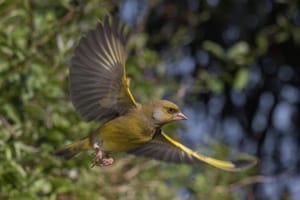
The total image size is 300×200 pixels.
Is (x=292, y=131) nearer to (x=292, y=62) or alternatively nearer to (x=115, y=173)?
(x=292, y=62)

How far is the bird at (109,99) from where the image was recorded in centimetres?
420

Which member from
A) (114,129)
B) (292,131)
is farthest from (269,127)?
(114,129)

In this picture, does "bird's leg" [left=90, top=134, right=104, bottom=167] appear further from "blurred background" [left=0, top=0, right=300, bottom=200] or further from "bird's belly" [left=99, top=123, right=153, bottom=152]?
"blurred background" [left=0, top=0, right=300, bottom=200]

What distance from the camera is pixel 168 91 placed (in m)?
6.60

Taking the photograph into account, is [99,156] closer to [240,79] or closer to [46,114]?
[46,114]

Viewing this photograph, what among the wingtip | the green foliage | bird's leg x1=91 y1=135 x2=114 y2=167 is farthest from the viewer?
the wingtip

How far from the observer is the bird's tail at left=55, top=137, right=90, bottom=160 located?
475 centimetres

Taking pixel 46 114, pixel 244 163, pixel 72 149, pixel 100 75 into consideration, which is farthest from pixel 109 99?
pixel 244 163

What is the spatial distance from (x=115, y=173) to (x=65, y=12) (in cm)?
110

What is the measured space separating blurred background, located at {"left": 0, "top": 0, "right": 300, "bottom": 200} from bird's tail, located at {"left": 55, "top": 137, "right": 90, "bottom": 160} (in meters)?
0.19

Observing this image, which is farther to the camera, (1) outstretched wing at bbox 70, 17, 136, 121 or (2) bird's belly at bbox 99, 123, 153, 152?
(2) bird's belly at bbox 99, 123, 153, 152

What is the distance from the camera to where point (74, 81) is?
166 inches

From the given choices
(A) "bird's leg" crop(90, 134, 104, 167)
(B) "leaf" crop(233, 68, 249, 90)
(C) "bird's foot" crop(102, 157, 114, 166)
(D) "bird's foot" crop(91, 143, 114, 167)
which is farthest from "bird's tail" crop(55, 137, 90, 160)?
(B) "leaf" crop(233, 68, 249, 90)

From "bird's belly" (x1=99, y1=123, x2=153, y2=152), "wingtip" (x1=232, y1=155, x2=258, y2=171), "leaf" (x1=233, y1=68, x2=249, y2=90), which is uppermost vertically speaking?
"bird's belly" (x1=99, y1=123, x2=153, y2=152)
